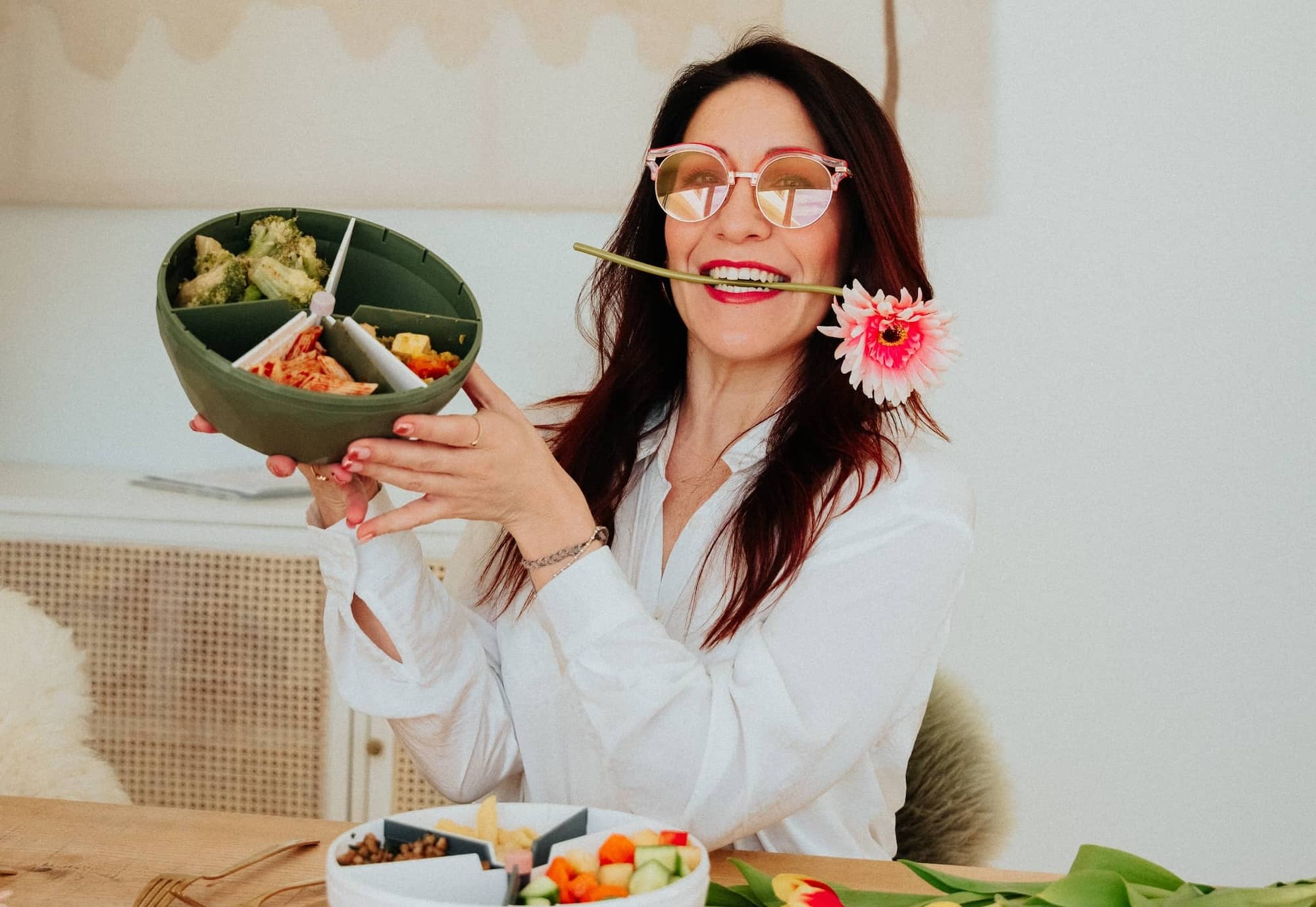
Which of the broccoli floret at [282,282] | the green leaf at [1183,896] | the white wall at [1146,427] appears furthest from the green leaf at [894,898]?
the white wall at [1146,427]

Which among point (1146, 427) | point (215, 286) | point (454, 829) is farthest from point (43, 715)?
point (1146, 427)

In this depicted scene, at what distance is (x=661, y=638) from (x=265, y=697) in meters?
1.44

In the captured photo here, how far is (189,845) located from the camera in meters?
1.10

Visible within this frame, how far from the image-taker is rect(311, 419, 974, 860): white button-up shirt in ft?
3.74

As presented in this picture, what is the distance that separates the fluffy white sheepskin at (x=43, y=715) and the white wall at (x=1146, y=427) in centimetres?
129

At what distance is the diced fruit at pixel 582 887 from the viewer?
0.73 m

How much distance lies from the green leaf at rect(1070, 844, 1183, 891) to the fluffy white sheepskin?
1.44 metres

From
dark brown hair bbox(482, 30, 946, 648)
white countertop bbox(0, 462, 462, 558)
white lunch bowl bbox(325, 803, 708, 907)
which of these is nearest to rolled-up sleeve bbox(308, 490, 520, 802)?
dark brown hair bbox(482, 30, 946, 648)

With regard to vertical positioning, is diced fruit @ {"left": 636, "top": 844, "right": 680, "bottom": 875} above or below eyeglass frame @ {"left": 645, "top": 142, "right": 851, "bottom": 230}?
below

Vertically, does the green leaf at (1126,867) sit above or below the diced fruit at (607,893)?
below

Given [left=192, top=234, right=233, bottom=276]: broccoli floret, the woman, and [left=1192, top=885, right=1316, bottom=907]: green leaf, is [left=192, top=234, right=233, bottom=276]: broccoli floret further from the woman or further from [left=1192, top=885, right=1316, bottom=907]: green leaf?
[left=1192, top=885, right=1316, bottom=907]: green leaf

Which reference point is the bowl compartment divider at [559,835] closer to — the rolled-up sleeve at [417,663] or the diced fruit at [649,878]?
the diced fruit at [649,878]

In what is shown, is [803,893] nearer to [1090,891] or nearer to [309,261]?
[1090,891]

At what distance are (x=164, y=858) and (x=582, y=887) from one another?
50cm
